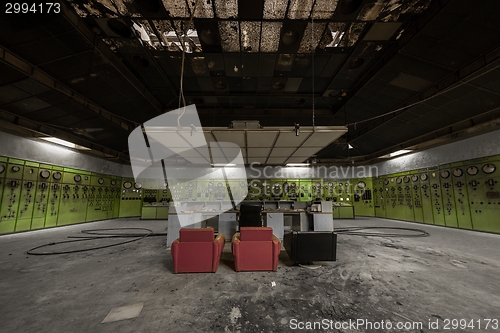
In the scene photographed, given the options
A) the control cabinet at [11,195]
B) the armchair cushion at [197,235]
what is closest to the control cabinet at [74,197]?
the control cabinet at [11,195]

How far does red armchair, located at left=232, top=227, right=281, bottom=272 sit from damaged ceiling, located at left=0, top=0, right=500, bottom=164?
99.2 inches

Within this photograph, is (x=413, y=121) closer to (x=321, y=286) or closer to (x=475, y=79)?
(x=475, y=79)

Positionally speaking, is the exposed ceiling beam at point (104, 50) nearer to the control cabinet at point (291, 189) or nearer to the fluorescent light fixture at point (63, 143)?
the fluorescent light fixture at point (63, 143)

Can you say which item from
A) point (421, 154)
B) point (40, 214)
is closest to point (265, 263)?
point (40, 214)

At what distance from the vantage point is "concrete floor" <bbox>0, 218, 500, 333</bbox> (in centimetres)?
218

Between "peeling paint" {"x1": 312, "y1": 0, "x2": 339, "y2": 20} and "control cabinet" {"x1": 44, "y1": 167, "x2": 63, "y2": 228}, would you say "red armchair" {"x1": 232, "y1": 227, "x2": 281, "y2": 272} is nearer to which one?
"peeling paint" {"x1": 312, "y1": 0, "x2": 339, "y2": 20}

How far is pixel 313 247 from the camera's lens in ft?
12.4

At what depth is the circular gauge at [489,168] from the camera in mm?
6826

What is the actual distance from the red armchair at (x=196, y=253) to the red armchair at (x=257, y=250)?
395 mm

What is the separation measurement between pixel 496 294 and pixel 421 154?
843cm

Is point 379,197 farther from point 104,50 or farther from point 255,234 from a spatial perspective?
point 104,50

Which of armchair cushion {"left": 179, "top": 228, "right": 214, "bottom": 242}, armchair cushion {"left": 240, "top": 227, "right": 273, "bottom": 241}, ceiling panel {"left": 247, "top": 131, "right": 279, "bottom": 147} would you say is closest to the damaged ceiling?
Answer: ceiling panel {"left": 247, "top": 131, "right": 279, "bottom": 147}

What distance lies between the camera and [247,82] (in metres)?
6.02

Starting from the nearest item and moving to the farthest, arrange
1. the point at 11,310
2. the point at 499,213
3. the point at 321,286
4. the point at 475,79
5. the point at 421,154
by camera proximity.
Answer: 1. the point at 11,310
2. the point at 321,286
3. the point at 475,79
4. the point at 499,213
5. the point at 421,154
